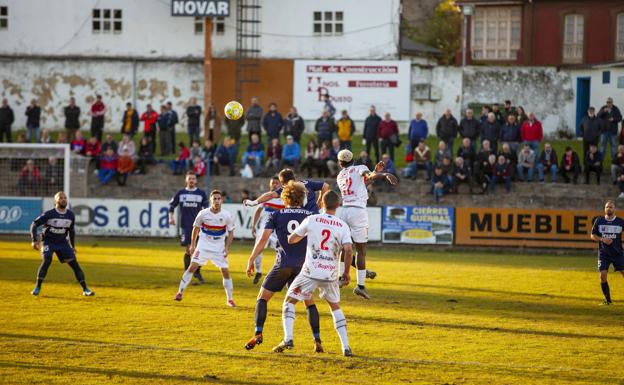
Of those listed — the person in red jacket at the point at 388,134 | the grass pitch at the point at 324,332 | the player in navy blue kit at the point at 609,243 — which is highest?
the person in red jacket at the point at 388,134

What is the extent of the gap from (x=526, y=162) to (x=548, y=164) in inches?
35.7

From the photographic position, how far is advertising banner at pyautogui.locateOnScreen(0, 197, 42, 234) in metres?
35.1

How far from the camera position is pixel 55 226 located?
63.8ft

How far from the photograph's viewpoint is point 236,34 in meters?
50.8

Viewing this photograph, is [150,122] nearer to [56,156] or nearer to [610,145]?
[56,156]

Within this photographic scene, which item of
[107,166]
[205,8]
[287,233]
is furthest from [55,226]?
[205,8]

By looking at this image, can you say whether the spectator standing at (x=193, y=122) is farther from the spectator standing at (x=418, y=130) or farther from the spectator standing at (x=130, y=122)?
the spectator standing at (x=418, y=130)

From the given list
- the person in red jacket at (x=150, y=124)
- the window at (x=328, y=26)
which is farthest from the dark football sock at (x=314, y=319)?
the window at (x=328, y=26)

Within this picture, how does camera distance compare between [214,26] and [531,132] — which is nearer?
[531,132]

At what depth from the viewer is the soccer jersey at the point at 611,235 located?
1934cm

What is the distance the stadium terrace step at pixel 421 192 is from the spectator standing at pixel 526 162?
1.24 ft

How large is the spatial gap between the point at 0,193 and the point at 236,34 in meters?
18.3

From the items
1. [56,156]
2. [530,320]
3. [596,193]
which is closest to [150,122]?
[56,156]

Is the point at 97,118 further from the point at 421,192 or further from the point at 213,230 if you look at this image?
the point at 213,230
